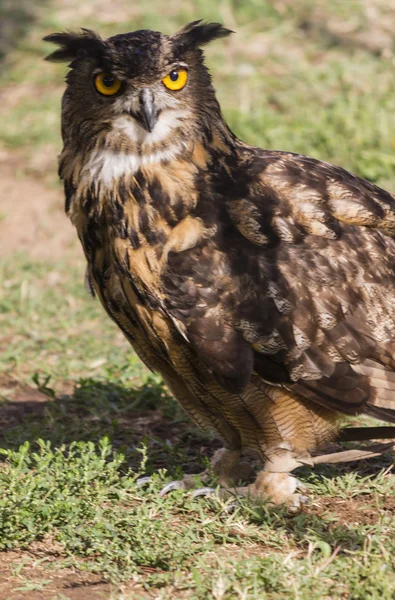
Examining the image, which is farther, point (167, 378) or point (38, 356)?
point (38, 356)

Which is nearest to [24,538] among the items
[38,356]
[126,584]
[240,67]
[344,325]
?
[126,584]

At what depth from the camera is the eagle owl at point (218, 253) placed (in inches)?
154

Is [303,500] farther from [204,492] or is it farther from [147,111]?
[147,111]

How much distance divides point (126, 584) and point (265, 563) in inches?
19.8

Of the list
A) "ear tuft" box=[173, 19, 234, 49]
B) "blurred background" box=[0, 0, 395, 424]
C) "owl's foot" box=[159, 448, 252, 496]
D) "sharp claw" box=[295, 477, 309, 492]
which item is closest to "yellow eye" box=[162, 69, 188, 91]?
"ear tuft" box=[173, 19, 234, 49]

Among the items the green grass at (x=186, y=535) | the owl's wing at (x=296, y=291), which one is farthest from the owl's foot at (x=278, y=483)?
the owl's wing at (x=296, y=291)

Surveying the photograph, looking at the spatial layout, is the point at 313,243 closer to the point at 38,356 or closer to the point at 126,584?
the point at 126,584

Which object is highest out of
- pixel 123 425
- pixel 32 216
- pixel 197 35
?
pixel 197 35

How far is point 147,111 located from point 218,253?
2.04 feet

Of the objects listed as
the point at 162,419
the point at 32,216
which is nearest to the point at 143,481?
the point at 162,419

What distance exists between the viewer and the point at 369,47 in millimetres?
9641

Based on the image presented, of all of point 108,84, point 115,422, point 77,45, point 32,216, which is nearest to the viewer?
→ point 108,84

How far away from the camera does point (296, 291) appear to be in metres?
4.00

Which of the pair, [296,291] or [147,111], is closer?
[147,111]
